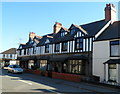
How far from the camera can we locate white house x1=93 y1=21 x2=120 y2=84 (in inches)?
550

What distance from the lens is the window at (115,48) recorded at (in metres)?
14.3

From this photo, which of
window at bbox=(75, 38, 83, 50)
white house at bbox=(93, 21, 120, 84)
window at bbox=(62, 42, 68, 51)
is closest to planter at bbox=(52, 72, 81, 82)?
white house at bbox=(93, 21, 120, 84)

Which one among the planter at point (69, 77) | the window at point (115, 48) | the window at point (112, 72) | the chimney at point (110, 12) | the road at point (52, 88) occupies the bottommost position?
the road at point (52, 88)

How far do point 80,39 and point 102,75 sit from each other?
5762 millimetres

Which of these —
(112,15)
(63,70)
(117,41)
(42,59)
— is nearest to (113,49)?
(117,41)

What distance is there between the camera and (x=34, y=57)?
1082 inches

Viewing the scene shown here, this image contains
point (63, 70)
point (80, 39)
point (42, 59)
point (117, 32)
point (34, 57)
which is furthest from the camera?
point (34, 57)

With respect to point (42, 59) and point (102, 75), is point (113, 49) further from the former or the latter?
point (42, 59)

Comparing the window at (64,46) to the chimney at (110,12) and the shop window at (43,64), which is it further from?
the chimney at (110,12)

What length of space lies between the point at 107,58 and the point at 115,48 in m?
1.38

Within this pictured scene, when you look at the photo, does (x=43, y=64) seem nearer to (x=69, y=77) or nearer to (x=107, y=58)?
(x=69, y=77)

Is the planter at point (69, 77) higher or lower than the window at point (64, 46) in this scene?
lower

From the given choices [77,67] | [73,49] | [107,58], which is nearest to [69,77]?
[77,67]

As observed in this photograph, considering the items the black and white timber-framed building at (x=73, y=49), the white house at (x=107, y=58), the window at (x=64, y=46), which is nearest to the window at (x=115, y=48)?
Result: the white house at (x=107, y=58)
